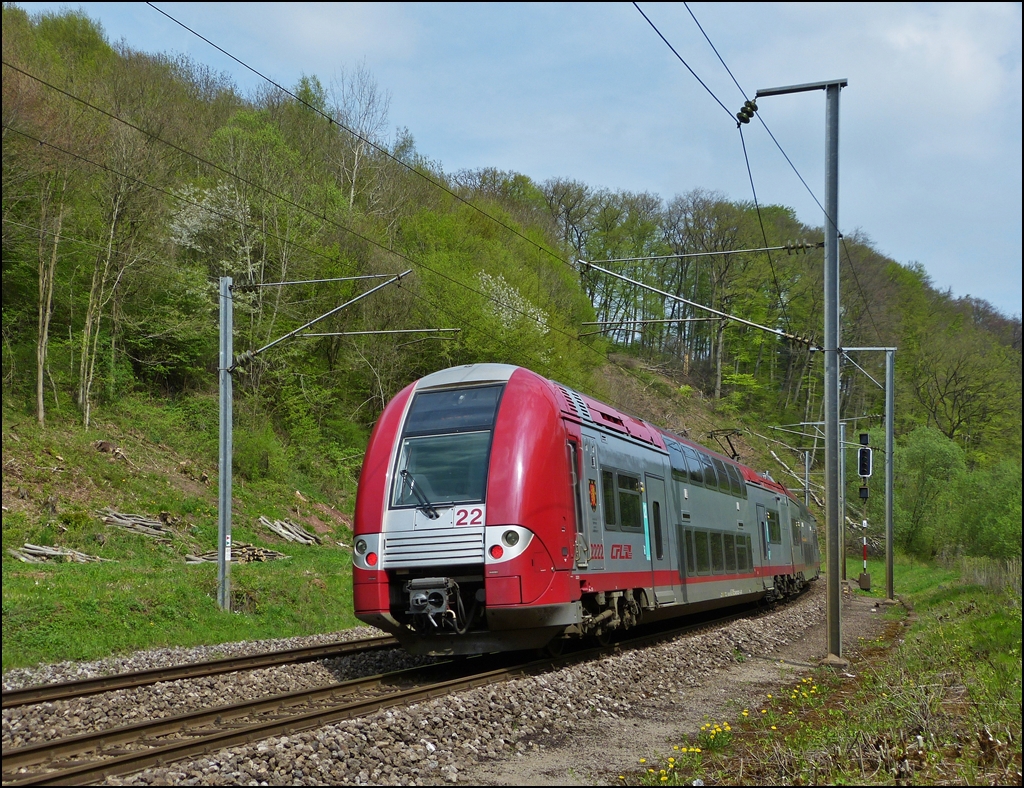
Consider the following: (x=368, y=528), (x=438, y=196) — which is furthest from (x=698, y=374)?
(x=368, y=528)

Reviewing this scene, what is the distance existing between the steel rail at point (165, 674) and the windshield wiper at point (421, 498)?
Answer: 9.09 ft

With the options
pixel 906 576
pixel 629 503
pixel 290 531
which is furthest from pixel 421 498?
pixel 906 576

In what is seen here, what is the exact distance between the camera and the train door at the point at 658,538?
14.3 metres

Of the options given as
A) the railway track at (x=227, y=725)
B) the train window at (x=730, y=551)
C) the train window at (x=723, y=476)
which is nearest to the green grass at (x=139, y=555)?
the railway track at (x=227, y=725)

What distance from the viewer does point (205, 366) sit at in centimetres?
3366

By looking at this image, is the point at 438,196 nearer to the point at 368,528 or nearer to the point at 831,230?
the point at 831,230

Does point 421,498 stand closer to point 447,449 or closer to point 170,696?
point 447,449

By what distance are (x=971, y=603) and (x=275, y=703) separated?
16.3 metres

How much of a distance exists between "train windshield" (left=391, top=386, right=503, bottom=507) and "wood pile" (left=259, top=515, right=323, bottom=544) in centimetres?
1640

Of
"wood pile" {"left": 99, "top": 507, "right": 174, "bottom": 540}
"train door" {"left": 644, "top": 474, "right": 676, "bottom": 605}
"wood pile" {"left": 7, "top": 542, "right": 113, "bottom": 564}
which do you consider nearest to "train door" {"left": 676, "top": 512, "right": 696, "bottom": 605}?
"train door" {"left": 644, "top": 474, "right": 676, "bottom": 605}

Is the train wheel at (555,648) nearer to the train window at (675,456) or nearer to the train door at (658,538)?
the train door at (658,538)

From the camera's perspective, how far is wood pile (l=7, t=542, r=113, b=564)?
1766 cm

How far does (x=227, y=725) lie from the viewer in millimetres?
8078

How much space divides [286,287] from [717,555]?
20942 millimetres
